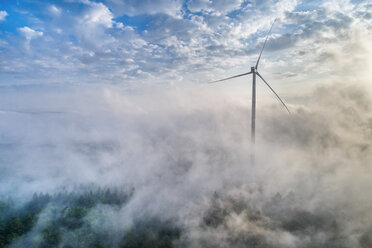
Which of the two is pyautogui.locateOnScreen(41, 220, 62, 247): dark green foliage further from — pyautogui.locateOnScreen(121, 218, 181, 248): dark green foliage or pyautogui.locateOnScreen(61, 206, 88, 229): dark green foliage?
pyautogui.locateOnScreen(121, 218, 181, 248): dark green foliage

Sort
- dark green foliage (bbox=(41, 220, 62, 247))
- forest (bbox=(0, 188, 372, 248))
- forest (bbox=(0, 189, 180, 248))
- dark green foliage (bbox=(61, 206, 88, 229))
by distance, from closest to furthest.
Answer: dark green foliage (bbox=(41, 220, 62, 247)), forest (bbox=(0, 189, 180, 248)), forest (bbox=(0, 188, 372, 248)), dark green foliage (bbox=(61, 206, 88, 229))

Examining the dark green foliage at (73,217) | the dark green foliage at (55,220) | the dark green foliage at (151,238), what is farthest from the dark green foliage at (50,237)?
the dark green foliage at (151,238)

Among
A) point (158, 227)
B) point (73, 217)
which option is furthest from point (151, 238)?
point (73, 217)

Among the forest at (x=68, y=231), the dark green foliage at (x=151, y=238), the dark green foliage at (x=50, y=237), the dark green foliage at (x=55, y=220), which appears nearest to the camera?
the dark green foliage at (x=50, y=237)

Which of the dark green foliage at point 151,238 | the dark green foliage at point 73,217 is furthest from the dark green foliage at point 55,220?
the dark green foliage at point 151,238

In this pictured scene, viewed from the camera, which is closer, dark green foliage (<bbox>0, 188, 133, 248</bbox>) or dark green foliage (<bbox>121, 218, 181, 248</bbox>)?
dark green foliage (<bbox>0, 188, 133, 248</bbox>)

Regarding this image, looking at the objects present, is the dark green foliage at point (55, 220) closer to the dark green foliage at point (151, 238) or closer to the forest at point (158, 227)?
the forest at point (158, 227)

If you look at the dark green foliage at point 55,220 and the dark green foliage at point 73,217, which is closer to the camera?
the dark green foliage at point 55,220

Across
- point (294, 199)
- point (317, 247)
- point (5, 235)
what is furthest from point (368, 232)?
point (5, 235)

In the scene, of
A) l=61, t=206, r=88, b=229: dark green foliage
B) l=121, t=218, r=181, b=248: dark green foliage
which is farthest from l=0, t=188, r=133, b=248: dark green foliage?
l=121, t=218, r=181, b=248: dark green foliage

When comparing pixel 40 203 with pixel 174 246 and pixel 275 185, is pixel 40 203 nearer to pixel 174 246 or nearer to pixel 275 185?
pixel 174 246

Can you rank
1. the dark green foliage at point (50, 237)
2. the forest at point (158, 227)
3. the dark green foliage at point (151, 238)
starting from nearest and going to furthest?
1. the dark green foliage at point (50, 237)
2. the dark green foliage at point (151, 238)
3. the forest at point (158, 227)

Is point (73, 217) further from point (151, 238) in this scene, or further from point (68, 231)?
point (151, 238)
